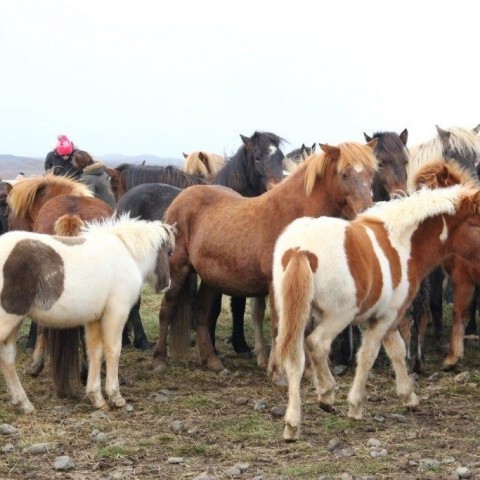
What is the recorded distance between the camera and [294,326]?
210 inches

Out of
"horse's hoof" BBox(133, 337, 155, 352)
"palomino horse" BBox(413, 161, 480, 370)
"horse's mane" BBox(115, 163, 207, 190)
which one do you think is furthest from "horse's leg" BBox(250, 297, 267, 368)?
"horse's mane" BBox(115, 163, 207, 190)

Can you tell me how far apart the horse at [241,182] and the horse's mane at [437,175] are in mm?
1677

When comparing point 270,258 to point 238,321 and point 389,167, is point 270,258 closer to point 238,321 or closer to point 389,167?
point 389,167

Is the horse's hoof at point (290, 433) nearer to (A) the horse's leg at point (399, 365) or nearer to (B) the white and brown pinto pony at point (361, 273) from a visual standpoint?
(B) the white and brown pinto pony at point (361, 273)

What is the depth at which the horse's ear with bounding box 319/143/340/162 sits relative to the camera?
7062mm

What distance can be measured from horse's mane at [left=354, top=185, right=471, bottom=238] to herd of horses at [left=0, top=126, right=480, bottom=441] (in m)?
0.01

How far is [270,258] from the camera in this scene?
727 cm

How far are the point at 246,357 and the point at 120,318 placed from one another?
2758 millimetres

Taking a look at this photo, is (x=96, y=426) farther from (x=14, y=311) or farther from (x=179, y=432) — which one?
(x=14, y=311)

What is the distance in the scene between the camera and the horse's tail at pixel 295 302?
5.32 metres

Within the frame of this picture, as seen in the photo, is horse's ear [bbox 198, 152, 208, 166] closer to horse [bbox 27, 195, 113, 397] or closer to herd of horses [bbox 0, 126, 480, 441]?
herd of horses [bbox 0, 126, 480, 441]

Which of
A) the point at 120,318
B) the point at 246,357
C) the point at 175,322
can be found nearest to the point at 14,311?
the point at 120,318

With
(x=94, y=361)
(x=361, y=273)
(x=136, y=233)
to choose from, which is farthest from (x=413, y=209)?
(x=94, y=361)

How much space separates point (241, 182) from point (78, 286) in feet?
11.6
